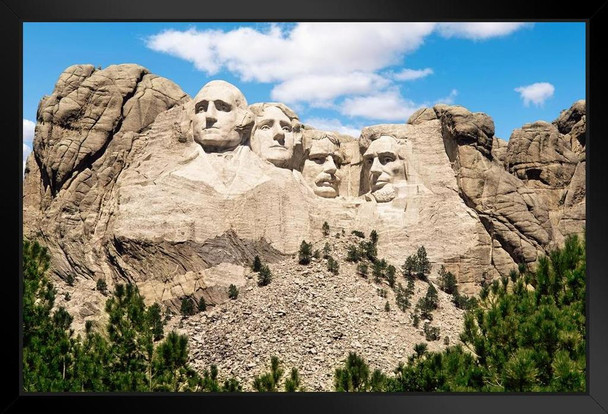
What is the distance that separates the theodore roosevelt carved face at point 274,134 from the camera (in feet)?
61.6

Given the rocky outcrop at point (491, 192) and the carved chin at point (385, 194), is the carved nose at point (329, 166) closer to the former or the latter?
the carved chin at point (385, 194)

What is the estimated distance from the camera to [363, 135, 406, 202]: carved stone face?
62.2 feet

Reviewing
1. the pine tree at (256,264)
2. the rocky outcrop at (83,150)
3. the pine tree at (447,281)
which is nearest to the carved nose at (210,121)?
the rocky outcrop at (83,150)

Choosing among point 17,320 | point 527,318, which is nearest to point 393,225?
point 527,318

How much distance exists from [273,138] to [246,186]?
5.25 feet

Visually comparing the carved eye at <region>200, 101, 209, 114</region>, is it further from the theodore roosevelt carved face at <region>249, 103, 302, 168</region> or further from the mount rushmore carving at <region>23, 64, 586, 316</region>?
the theodore roosevelt carved face at <region>249, 103, 302, 168</region>

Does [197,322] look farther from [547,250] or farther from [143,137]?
[547,250]

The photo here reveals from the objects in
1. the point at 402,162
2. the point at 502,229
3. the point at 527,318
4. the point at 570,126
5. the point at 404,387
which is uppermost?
the point at 570,126

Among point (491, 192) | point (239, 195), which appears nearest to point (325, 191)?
point (239, 195)

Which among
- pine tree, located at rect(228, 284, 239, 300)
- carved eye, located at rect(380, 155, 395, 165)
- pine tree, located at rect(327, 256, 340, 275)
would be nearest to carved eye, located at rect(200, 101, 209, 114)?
pine tree, located at rect(228, 284, 239, 300)

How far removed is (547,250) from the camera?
19.0m

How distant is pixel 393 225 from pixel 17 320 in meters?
12.4

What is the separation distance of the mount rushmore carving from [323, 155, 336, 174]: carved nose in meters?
0.03

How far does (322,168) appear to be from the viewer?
19.6 meters
